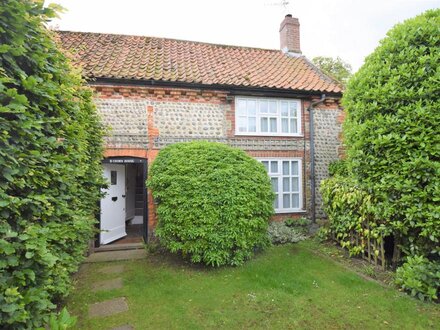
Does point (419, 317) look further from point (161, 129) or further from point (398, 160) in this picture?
point (161, 129)

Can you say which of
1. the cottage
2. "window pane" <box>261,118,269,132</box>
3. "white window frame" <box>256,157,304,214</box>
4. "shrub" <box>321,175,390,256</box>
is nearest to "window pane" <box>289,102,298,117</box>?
the cottage

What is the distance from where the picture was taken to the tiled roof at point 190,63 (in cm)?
786

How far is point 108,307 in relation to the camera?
390 cm

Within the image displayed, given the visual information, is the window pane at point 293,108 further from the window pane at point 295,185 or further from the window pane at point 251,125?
the window pane at point 295,185

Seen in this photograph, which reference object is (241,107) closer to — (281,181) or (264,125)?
(264,125)

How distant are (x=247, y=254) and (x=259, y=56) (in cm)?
881

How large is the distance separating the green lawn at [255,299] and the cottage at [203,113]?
2850 millimetres

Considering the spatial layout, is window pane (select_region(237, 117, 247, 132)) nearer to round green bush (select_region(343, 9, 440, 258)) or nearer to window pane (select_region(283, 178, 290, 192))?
window pane (select_region(283, 178, 290, 192))

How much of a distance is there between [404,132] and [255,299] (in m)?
3.62

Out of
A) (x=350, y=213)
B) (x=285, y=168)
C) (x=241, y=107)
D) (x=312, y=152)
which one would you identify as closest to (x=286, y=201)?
(x=285, y=168)

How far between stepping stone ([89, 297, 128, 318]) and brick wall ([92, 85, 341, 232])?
3.33 metres

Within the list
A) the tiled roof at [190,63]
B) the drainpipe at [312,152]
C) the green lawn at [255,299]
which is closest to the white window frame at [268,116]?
the drainpipe at [312,152]

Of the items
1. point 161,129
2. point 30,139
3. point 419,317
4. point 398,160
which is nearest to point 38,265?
point 30,139

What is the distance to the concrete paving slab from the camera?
6199 millimetres
